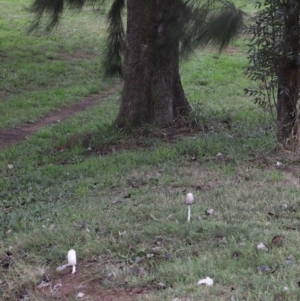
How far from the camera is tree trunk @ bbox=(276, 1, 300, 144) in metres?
6.55

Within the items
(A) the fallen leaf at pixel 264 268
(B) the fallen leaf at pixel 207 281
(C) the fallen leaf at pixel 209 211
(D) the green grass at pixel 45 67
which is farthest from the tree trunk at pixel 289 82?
(D) the green grass at pixel 45 67

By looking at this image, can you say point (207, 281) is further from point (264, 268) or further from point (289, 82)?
point (289, 82)

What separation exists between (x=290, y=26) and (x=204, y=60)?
9339 mm

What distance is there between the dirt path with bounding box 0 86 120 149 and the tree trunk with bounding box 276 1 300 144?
4613 millimetres

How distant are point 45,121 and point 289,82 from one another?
585 cm

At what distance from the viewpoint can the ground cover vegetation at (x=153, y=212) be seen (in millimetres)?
3782

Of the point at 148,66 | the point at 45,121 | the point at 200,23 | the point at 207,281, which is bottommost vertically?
the point at 45,121

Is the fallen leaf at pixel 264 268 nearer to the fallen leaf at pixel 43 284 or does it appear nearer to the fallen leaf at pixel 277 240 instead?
the fallen leaf at pixel 277 240

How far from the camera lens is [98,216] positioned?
16.7ft

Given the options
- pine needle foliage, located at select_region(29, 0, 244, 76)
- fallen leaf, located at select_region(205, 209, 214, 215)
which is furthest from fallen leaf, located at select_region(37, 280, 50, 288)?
pine needle foliage, located at select_region(29, 0, 244, 76)

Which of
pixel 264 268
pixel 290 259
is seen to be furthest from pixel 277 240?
pixel 264 268

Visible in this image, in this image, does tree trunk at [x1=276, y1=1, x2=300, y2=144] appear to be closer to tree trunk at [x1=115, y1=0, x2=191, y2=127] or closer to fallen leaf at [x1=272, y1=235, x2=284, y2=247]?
tree trunk at [x1=115, y1=0, x2=191, y2=127]

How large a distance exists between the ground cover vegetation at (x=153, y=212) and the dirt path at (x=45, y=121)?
564 mm

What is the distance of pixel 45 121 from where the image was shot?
11.4m
